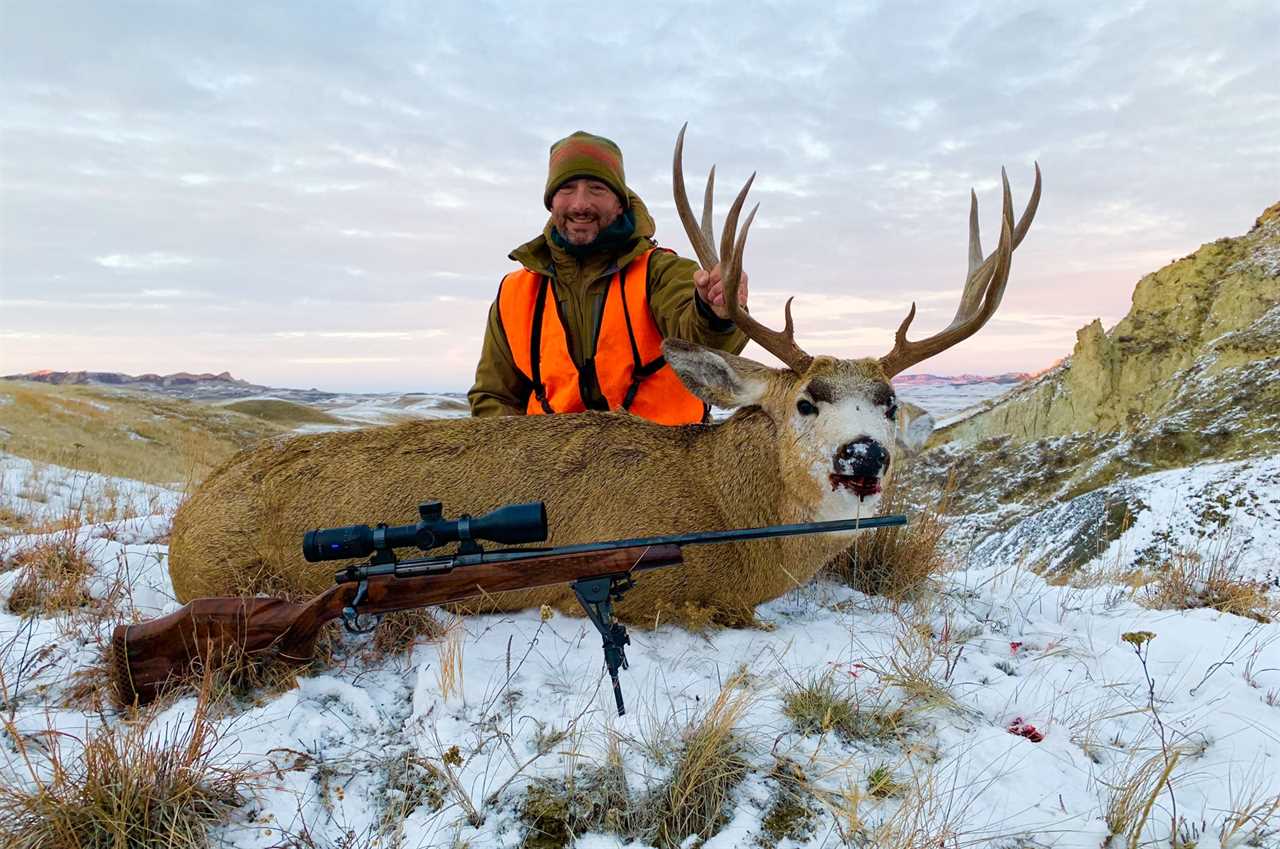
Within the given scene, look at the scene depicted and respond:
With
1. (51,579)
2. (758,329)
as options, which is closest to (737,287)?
(758,329)

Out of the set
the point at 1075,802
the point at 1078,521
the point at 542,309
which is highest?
the point at 542,309

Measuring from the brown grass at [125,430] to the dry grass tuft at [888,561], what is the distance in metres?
15.4

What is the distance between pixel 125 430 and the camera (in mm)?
25594

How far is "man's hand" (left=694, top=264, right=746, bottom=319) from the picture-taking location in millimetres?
4136

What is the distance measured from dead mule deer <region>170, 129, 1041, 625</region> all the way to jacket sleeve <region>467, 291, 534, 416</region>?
192cm

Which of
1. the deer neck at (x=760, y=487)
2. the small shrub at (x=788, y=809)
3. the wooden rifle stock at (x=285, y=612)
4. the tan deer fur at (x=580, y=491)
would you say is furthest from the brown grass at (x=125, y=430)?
the small shrub at (x=788, y=809)

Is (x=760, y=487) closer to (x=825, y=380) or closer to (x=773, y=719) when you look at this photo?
(x=825, y=380)

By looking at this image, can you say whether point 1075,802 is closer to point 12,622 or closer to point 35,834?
point 35,834

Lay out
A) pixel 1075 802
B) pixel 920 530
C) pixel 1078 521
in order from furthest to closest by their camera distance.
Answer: pixel 1078 521 < pixel 920 530 < pixel 1075 802

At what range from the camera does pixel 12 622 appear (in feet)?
10.9

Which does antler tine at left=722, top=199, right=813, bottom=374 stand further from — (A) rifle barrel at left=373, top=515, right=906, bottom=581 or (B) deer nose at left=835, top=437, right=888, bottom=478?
(A) rifle barrel at left=373, top=515, right=906, bottom=581

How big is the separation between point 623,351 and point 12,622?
145 inches

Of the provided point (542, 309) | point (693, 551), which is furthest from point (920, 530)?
point (542, 309)

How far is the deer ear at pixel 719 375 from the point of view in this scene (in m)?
3.77
